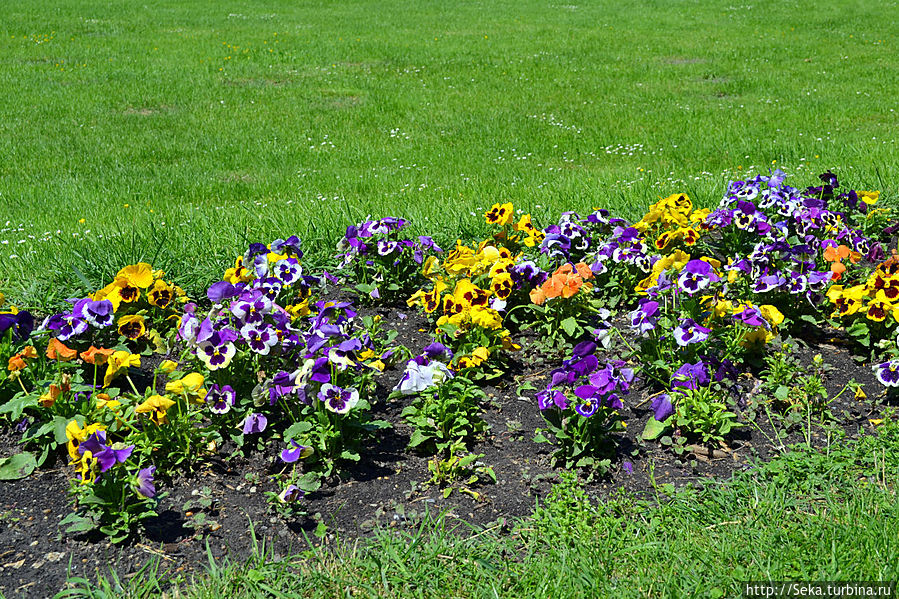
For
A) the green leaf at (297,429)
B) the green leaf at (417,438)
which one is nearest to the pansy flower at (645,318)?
the green leaf at (417,438)

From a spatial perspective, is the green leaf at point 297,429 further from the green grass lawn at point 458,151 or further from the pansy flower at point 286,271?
the pansy flower at point 286,271

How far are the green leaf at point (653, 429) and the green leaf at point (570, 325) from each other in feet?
1.98

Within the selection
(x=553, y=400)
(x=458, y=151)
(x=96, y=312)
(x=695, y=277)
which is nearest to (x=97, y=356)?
(x=96, y=312)

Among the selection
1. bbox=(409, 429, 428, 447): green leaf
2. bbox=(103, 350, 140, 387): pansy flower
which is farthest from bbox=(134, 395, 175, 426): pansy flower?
bbox=(409, 429, 428, 447): green leaf

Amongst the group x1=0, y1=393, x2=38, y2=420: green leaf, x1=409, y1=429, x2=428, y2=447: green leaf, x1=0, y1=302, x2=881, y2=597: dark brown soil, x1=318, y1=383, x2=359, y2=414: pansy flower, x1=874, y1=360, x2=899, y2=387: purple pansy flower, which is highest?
x1=318, y1=383, x2=359, y2=414: pansy flower

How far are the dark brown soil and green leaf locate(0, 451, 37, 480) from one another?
3 cm

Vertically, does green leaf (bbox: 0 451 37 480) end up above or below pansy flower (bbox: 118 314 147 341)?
below

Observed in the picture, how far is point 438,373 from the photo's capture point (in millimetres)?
2877

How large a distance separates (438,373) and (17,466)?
146 cm

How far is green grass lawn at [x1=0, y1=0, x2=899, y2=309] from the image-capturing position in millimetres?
5211

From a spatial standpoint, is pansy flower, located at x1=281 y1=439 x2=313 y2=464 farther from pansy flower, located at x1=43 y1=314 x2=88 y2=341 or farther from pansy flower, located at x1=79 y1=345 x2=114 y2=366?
pansy flower, located at x1=43 y1=314 x2=88 y2=341

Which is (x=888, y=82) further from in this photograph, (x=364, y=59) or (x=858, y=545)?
(x=858, y=545)

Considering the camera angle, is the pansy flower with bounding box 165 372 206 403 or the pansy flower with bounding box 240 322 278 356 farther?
the pansy flower with bounding box 240 322 278 356

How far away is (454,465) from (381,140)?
589cm
